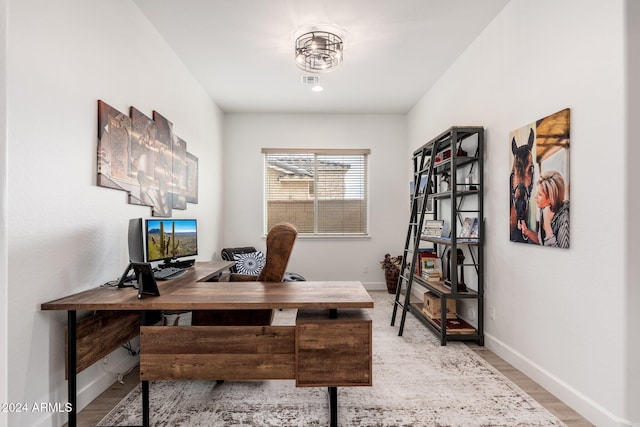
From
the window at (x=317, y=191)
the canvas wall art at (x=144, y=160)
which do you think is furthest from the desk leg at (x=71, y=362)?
the window at (x=317, y=191)

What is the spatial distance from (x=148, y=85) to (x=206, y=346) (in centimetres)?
229

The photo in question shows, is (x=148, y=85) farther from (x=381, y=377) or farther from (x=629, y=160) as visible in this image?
(x=629, y=160)

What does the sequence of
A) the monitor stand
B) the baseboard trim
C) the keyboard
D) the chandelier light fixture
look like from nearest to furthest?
1. the baseboard trim
2. the keyboard
3. the monitor stand
4. the chandelier light fixture

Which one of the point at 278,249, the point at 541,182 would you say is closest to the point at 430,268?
the point at 541,182

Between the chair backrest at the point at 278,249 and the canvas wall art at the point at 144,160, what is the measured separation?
1167 mm

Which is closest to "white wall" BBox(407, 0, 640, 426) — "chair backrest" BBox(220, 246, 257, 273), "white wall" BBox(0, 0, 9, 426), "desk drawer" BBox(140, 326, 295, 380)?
"desk drawer" BBox(140, 326, 295, 380)

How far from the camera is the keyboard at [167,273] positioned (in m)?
2.46

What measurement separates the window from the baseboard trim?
3.02m

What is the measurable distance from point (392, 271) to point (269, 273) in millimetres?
3158

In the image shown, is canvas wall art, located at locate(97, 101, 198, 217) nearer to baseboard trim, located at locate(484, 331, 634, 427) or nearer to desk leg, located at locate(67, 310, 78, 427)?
desk leg, located at locate(67, 310, 78, 427)

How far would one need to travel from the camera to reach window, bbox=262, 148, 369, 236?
551 centimetres

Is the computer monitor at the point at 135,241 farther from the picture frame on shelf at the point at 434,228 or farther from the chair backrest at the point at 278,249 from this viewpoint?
the picture frame on shelf at the point at 434,228

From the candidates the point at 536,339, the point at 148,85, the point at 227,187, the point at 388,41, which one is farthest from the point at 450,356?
the point at 227,187

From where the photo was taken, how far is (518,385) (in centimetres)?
234
